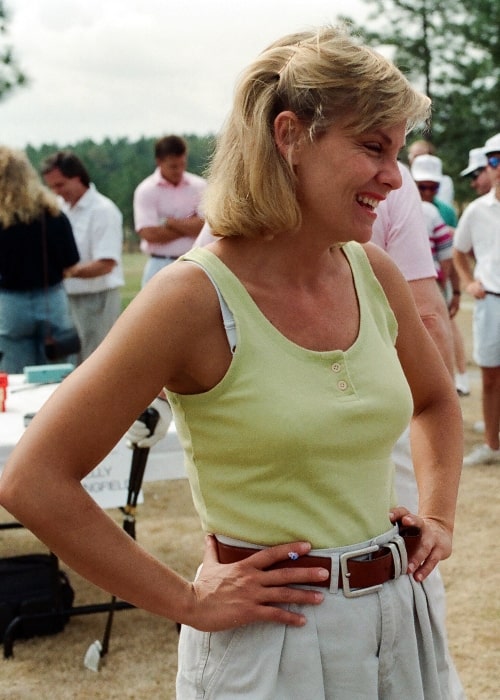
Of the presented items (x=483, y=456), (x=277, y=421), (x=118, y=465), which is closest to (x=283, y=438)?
(x=277, y=421)

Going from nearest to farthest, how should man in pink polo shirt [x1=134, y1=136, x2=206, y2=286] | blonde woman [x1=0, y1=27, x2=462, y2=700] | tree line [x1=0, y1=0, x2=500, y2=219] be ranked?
blonde woman [x1=0, y1=27, x2=462, y2=700] → man in pink polo shirt [x1=134, y1=136, x2=206, y2=286] → tree line [x1=0, y1=0, x2=500, y2=219]

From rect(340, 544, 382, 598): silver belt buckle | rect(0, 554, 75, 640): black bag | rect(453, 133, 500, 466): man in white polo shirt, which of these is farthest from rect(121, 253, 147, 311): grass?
rect(340, 544, 382, 598): silver belt buckle

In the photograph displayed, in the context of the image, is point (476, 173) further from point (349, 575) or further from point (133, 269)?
point (349, 575)

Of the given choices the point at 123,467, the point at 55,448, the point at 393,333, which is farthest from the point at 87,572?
the point at 123,467

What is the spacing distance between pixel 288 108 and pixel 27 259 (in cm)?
422

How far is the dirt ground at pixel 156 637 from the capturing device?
335 centimetres

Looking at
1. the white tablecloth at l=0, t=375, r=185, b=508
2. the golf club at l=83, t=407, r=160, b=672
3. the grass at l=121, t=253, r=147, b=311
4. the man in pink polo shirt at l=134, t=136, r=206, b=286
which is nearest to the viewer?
the golf club at l=83, t=407, r=160, b=672

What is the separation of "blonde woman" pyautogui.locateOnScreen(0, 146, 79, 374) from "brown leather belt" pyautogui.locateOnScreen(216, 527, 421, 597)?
13.8ft

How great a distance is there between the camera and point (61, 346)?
4887 millimetres

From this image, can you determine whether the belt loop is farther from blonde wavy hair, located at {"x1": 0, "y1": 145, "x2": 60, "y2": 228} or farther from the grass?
the grass

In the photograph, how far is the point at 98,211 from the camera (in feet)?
21.8

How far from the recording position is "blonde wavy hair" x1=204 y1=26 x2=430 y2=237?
1354mm

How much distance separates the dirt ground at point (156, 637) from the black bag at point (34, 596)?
2.4 inches

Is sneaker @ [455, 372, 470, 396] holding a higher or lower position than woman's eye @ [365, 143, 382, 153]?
lower
